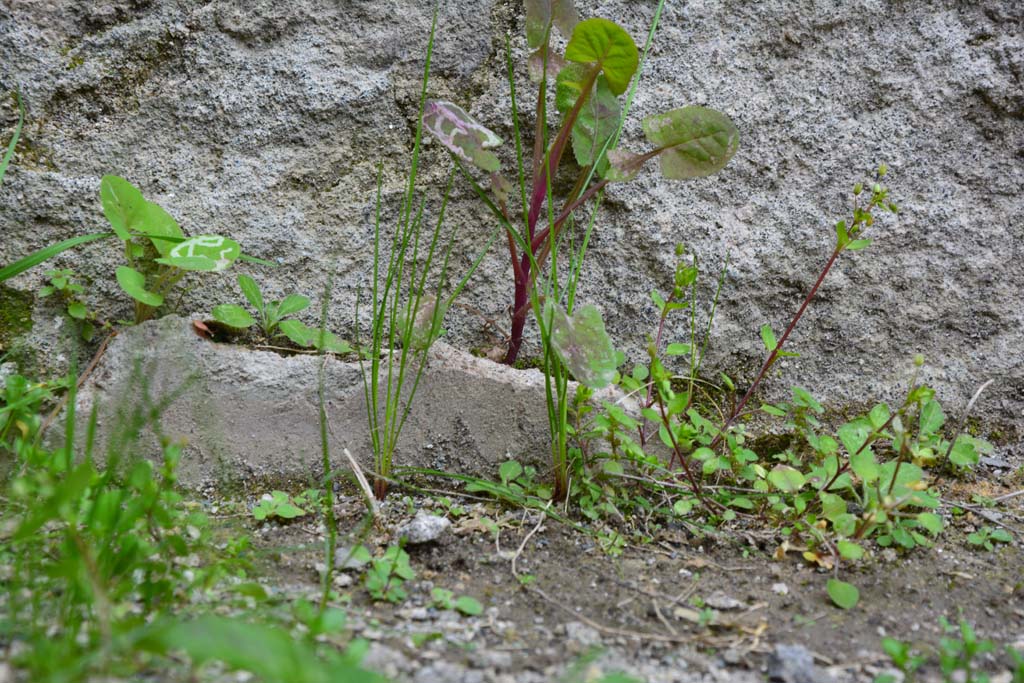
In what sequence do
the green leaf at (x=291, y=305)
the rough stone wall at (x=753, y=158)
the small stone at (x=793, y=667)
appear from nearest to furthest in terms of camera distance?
the small stone at (x=793, y=667) → the green leaf at (x=291, y=305) → the rough stone wall at (x=753, y=158)

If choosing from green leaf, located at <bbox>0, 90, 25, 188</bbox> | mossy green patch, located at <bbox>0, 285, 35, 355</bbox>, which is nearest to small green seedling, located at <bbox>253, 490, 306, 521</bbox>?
mossy green patch, located at <bbox>0, 285, 35, 355</bbox>

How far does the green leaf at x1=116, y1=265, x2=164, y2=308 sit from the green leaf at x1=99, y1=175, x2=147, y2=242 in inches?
2.6

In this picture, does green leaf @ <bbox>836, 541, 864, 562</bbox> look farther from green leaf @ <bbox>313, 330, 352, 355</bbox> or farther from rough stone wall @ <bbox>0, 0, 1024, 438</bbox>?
green leaf @ <bbox>313, 330, 352, 355</bbox>

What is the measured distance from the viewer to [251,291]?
1.49 m

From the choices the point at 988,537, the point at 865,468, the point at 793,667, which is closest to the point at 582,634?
the point at 793,667

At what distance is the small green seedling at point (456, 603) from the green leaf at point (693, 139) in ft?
2.70

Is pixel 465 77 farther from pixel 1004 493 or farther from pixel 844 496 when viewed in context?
pixel 1004 493

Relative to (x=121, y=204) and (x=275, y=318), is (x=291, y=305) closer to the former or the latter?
(x=275, y=318)

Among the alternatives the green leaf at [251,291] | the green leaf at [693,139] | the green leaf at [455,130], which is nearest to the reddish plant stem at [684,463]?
the green leaf at [693,139]

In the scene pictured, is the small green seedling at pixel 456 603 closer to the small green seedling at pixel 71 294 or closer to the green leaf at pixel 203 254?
the green leaf at pixel 203 254

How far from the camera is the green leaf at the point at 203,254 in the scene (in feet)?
4.50

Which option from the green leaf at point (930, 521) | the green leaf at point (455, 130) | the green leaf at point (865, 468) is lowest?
the green leaf at point (930, 521)

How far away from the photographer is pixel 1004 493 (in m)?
1.53

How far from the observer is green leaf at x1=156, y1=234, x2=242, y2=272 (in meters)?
1.37
